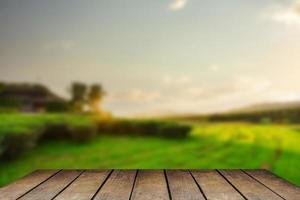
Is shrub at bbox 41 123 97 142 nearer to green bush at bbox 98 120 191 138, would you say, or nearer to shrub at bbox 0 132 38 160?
shrub at bbox 0 132 38 160

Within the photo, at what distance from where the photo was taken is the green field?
1328 cm

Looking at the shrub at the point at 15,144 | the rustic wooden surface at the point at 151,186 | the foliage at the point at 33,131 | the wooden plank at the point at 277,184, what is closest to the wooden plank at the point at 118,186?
the rustic wooden surface at the point at 151,186

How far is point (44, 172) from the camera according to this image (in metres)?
2.92

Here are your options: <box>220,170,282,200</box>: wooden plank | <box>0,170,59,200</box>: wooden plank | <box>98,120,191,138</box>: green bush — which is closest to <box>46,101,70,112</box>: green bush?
<box>98,120,191,138</box>: green bush

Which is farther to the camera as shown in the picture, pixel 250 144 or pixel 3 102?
pixel 3 102

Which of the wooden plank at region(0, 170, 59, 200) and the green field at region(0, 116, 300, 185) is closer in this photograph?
the wooden plank at region(0, 170, 59, 200)

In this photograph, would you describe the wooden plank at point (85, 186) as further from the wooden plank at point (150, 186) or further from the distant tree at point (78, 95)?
the distant tree at point (78, 95)

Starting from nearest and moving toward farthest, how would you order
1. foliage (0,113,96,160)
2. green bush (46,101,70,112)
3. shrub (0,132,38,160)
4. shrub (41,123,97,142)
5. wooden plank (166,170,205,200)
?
wooden plank (166,170,205,200)
shrub (0,132,38,160)
foliage (0,113,96,160)
shrub (41,123,97,142)
green bush (46,101,70,112)

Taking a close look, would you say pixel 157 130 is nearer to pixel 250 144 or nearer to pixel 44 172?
pixel 250 144

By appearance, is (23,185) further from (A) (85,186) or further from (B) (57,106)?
(B) (57,106)

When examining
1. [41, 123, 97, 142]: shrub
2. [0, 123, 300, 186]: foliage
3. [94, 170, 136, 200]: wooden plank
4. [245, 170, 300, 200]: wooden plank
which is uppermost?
[41, 123, 97, 142]: shrub

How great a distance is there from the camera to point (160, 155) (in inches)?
594

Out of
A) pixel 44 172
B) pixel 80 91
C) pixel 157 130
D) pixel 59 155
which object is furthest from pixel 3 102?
pixel 44 172

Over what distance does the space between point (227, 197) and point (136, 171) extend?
98cm
